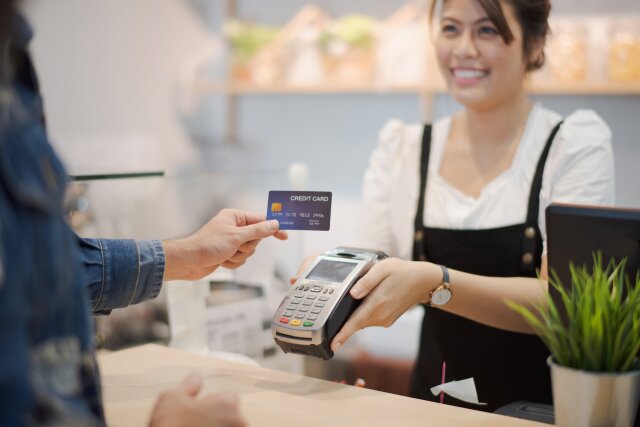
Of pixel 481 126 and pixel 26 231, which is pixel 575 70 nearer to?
pixel 481 126

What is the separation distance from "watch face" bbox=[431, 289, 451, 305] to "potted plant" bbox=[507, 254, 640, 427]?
47cm

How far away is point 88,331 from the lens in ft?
2.41

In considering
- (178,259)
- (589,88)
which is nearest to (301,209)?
(178,259)

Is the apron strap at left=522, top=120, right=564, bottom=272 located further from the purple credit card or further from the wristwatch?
the purple credit card

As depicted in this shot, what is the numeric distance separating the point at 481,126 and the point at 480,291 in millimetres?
565

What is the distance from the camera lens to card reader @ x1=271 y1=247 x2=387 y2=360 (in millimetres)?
1137

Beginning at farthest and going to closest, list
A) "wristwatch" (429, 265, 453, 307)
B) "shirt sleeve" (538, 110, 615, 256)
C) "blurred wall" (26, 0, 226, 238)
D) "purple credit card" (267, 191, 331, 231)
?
1. "blurred wall" (26, 0, 226, 238)
2. "shirt sleeve" (538, 110, 615, 256)
3. "wristwatch" (429, 265, 453, 307)
4. "purple credit card" (267, 191, 331, 231)

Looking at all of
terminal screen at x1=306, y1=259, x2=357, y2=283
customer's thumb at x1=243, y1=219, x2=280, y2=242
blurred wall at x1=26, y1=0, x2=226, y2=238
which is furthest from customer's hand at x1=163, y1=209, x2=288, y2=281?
blurred wall at x1=26, y1=0, x2=226, y2=238

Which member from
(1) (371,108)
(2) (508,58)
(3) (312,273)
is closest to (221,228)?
(3) (312,273)

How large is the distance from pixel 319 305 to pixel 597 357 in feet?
1.39

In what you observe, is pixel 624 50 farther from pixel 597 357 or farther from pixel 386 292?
pixel 597 357

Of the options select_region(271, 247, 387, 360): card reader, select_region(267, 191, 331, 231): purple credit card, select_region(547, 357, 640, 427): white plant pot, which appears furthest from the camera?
select_region(267, 191, 331, 231): purple credit card

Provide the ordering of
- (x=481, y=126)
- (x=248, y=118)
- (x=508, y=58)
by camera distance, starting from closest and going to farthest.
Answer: (x=508, y=58), (x=481, y=126), (x=248, y=118)

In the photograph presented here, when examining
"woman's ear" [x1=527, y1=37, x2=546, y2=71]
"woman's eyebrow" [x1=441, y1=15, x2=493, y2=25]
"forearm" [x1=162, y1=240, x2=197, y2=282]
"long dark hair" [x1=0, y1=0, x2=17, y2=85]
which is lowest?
"forearm" [x1=162, y1=240, x2=197, y2=282]
